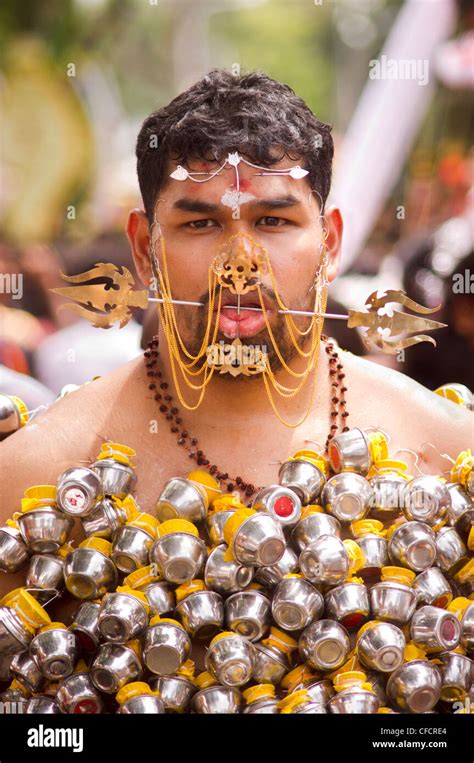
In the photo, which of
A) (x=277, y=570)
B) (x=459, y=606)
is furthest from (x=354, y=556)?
(x=459, y=606)

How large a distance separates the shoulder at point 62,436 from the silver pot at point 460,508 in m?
0.82

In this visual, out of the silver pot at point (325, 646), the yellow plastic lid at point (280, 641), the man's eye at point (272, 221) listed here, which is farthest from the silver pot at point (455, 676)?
the man's eye at point (272, 221)

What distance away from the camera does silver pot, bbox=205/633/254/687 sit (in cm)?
247

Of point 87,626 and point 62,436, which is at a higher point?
point 62,436

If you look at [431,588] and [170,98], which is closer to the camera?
[431,588]

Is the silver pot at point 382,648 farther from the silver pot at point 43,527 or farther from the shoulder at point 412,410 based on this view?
the silver pot at point 43,527

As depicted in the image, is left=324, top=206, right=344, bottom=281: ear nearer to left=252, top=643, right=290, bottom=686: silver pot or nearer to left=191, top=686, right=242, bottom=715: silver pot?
left=252, top=643, right=290, bottom=686: silver pot

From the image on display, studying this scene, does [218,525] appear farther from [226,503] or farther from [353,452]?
[353,452]

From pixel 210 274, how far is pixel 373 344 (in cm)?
44

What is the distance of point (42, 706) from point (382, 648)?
77 cm

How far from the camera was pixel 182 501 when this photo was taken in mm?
2631

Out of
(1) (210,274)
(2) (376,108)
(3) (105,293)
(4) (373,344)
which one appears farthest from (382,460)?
(2) (376,108)

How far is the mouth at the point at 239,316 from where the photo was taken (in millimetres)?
2668

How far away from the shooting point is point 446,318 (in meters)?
3.60
